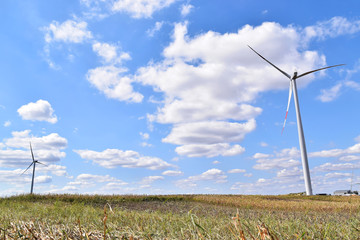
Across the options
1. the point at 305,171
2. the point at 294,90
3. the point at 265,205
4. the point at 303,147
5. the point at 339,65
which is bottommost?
the point at 265,205

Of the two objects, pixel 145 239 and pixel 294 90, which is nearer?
pixel 145 239

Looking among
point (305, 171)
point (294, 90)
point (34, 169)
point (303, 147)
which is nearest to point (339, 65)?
point (294, 90)

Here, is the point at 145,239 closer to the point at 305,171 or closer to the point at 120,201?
the point at 120,201

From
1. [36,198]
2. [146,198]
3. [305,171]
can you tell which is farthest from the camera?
[305,171]

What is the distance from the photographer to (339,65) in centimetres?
5109

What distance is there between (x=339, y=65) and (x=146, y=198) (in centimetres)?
4075

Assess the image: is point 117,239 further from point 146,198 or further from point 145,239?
point 146,198

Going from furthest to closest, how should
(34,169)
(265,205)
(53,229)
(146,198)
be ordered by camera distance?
(34,169) → (146,198) → (265,205) → (53,229)

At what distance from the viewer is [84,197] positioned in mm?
30438

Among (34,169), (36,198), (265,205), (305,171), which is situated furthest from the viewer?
(34,169)

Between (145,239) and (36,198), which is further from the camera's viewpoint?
(36,198)

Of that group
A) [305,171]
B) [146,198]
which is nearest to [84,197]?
[146,198]

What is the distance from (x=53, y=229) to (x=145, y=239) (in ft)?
6.09

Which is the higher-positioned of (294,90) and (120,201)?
(294,90)
